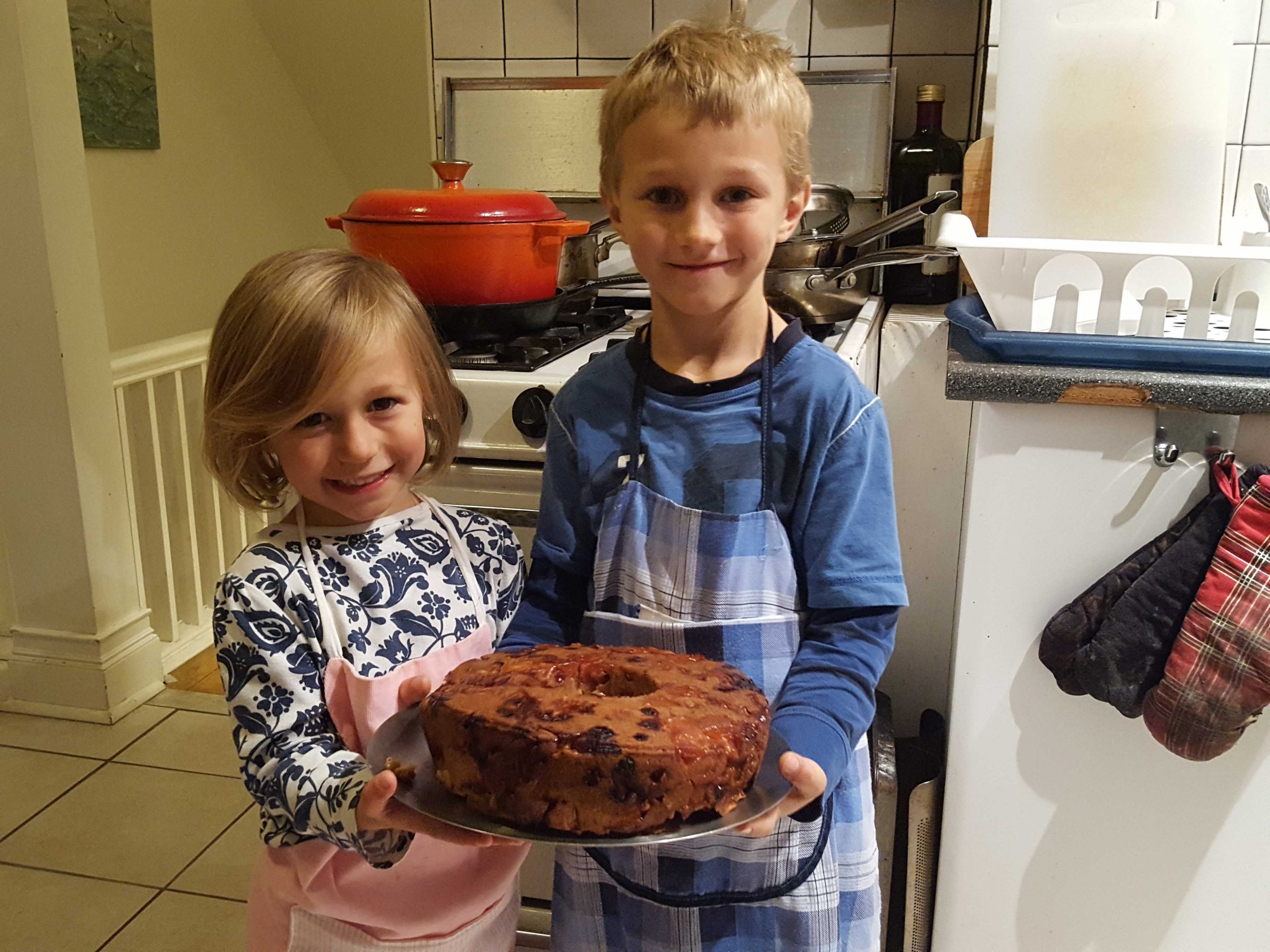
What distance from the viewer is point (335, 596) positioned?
34.6 inches

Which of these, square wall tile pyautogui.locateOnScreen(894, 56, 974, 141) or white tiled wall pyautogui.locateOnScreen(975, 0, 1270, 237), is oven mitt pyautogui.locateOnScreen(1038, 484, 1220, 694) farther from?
square wall tile pyautogui.locateOnScreen(894, 56, 974, 141)

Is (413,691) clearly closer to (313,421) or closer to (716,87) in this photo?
(313,421)

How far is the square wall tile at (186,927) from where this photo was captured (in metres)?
1.61

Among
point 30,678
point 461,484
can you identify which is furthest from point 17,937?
point 461,484

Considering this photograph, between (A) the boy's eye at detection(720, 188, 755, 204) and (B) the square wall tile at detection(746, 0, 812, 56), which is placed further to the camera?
(B) the square wall tile at detection(746, 0, 812, 56)

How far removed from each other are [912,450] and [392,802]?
947mm

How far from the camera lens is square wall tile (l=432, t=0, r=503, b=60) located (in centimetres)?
195

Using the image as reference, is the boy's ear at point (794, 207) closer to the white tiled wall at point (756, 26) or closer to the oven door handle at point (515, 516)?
the oven door handle at point (515, 516)

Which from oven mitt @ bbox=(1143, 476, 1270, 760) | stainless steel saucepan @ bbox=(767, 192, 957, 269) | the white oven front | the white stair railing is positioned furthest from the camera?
the white stair railing

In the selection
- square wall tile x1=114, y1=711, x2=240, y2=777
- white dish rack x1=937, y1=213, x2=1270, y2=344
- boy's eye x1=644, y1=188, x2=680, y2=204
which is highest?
boy's eye x1=644, y1=188, x2=680, y2=204

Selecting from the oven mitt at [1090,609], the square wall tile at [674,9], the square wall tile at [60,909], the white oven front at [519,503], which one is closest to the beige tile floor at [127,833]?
the square wall tile at [60,909]

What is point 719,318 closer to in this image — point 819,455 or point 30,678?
point 819,455

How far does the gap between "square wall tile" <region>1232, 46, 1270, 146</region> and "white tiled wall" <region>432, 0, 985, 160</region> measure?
1.27 ft

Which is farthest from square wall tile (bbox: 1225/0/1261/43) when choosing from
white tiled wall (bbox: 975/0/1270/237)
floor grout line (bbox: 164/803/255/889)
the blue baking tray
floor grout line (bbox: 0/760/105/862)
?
floor grout line (bbox: 0/760/105/862)
